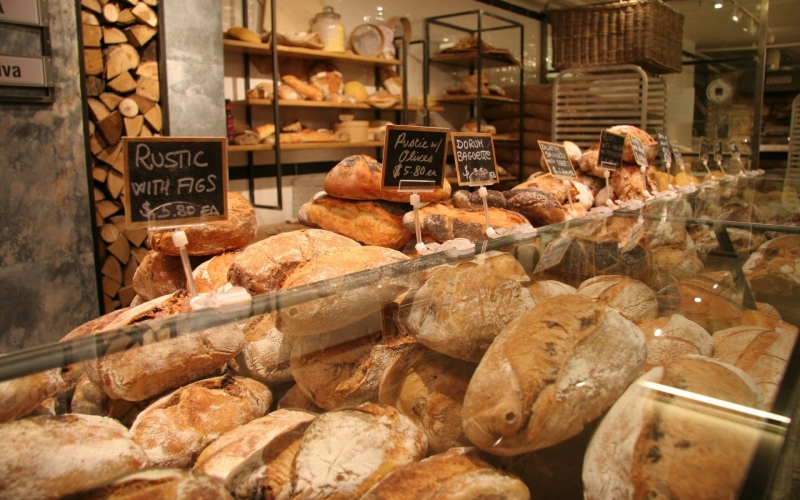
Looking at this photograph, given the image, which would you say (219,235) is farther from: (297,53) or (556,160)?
(297,53)

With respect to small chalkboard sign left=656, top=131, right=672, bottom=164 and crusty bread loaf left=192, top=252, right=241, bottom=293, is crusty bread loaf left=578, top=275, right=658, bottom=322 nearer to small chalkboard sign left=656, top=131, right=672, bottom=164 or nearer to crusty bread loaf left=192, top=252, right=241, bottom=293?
crusty bread loaf left=192, top=252, right=241, bottom=293

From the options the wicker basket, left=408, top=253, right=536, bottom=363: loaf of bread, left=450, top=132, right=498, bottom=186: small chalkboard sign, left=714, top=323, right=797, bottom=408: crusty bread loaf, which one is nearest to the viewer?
left=714, top=323, right=797, bottom=408: crusty bread loaf

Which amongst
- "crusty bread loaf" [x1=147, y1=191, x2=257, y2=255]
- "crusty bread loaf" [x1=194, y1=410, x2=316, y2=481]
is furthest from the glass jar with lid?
"crusty bread loaf" [x1=194, y1=410, x2=316, y2=481]

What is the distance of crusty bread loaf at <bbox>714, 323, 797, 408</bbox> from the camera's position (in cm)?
Result: 79

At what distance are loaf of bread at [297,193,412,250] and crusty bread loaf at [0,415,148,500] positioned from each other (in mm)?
1054

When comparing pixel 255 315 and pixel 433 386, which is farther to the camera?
pixel 433 386

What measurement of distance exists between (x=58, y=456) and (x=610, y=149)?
7.14 feet

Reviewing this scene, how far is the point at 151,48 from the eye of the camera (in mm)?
3105

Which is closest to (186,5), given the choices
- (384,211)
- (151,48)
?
(151,48)

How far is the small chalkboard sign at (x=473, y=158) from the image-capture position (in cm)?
152

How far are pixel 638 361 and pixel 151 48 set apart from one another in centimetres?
308

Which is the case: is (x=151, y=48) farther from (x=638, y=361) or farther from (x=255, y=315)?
(x=638, y=361)

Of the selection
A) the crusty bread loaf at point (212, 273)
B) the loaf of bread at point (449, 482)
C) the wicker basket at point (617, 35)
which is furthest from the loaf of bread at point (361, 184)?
the wicker basket at point (617, 35)

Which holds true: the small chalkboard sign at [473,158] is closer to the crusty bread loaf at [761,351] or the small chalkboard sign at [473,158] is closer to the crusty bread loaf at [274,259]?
the crusty bread loaf at [274,259]
